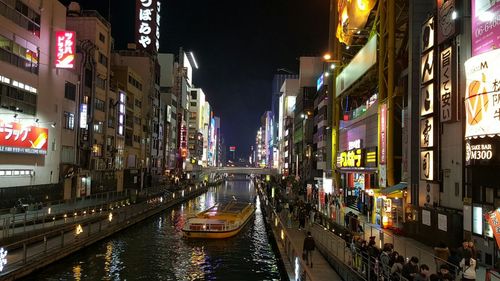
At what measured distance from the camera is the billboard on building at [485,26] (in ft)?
62.3

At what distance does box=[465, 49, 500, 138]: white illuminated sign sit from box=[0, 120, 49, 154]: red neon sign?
31887 millimetres

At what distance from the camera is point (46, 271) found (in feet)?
78.1

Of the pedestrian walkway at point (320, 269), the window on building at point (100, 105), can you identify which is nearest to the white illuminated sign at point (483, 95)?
the pedestrian walkway at point (320, 269)

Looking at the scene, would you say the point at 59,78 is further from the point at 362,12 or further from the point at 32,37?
the point at 362,12

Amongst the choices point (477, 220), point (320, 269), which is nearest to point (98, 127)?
point (320, 269)

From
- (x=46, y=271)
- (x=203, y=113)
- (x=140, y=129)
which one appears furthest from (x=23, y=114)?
(x=203, y=113)

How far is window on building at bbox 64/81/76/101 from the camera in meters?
48.2

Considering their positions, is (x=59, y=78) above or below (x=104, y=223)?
above

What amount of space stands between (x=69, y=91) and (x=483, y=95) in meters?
41.8

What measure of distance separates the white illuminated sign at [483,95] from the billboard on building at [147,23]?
75975 mm

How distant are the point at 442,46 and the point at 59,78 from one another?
36.1 m

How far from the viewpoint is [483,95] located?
18625mm

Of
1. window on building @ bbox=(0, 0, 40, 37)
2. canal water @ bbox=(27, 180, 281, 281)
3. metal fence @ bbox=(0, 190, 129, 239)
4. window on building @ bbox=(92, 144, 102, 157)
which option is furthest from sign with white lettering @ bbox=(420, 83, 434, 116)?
window on building @ bbox=(92, 144, 102, 157)

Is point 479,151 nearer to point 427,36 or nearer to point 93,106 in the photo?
point 427,36
